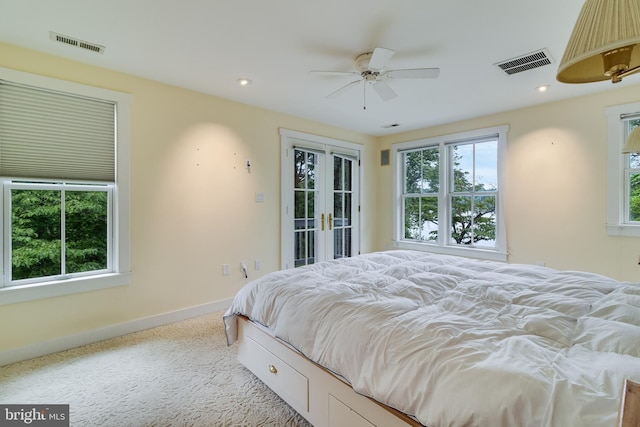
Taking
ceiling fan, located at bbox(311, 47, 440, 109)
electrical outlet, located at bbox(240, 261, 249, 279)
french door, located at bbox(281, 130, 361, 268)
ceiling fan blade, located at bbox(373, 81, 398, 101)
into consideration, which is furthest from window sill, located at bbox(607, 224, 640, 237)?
electrical outlet, located at bbox(240, 261, 249, 279)

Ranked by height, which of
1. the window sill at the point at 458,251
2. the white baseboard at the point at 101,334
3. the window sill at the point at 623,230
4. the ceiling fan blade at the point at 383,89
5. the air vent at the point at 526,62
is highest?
the air vent at the point at 526,62

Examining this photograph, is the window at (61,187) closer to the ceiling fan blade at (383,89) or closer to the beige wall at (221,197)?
the beige wall at (221,197)

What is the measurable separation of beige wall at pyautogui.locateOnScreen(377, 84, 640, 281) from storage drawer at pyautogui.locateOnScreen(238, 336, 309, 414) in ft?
11.4

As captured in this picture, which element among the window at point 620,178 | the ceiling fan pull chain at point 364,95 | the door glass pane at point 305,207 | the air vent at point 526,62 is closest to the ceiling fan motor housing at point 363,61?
the ceiling fan pull chain at point 364,95

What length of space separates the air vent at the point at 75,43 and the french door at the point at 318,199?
212 cm

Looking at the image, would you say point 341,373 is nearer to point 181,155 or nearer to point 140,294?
point 140,294

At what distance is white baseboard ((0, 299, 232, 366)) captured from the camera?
2.32 metres

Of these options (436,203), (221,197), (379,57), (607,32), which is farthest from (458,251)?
(607,32)

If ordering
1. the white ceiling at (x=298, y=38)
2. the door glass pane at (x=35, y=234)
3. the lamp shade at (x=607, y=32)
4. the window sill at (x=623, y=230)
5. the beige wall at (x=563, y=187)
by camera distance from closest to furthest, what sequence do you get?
the lamp shade at (x=607, y=32) < the white ceiling at (x=298, y=38) < the door glass pane at (x=35, y=234) < the window sill at (x=623, y=230) < the beige wall at (x=563, y=187)

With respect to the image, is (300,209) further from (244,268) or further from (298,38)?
(298,38)

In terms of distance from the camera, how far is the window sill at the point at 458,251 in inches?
158

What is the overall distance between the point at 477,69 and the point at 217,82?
2.52 meters

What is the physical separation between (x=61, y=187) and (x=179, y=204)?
0.97 m

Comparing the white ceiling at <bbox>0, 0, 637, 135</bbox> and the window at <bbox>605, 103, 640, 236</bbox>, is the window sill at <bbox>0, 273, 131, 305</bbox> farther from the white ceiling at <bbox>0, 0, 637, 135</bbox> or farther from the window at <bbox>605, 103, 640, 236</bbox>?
the window at <bbox>605, 103, 640, 236</bbox>
